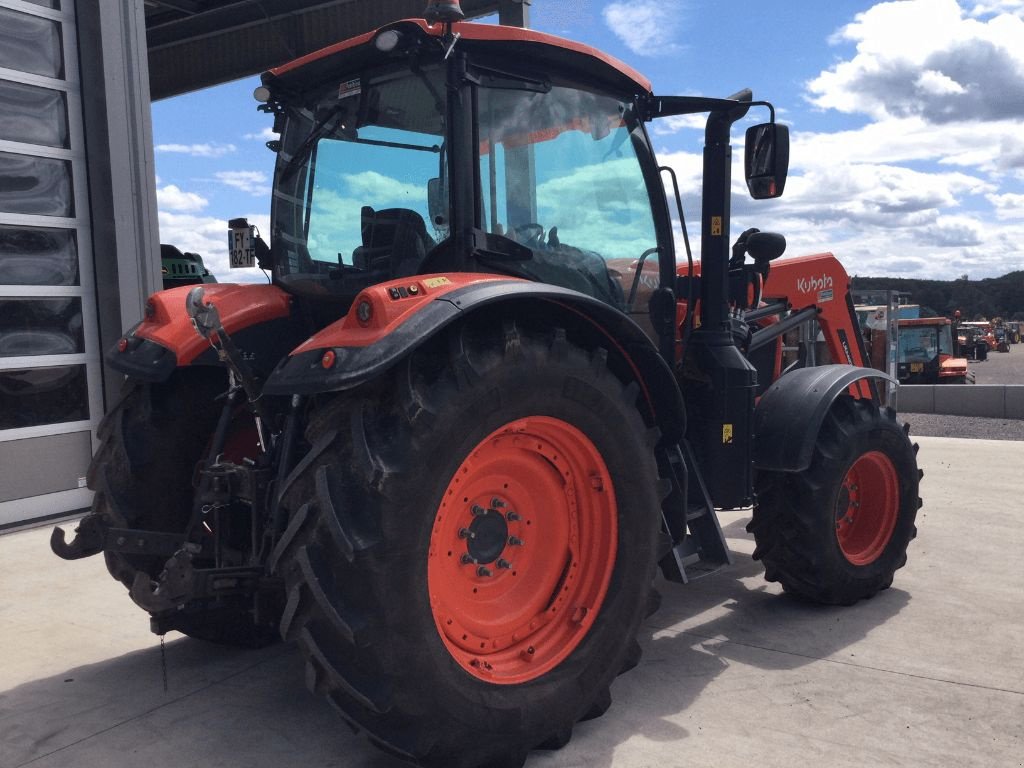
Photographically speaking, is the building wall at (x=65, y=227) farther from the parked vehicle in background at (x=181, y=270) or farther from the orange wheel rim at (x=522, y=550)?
the orange wheel rim at (x=522, y=550)

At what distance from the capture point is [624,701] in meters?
3.28

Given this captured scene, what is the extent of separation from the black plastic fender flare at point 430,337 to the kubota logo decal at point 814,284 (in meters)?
2.44

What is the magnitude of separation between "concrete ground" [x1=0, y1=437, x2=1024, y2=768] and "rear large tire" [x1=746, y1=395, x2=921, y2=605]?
178 millimetres

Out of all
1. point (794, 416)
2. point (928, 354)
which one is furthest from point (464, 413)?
point (928, 354)

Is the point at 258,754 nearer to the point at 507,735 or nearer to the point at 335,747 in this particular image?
the point at 335,747

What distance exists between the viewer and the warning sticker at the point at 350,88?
336 centimetres

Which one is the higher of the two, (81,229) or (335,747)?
(81,229)

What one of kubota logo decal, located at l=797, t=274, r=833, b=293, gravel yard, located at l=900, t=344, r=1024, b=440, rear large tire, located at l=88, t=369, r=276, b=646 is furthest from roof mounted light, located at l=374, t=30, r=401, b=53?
gravel yard, located at l=900, t=344, r=1024, b=440

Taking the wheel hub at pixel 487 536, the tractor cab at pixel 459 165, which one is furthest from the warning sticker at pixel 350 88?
the wheel hub at pixel 487 536

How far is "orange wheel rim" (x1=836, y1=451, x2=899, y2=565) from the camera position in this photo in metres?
4.51

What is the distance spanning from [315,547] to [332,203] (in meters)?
1.60

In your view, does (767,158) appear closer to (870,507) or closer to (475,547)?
(870,507)

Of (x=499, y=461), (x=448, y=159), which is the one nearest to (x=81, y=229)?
(x=448, y=159)

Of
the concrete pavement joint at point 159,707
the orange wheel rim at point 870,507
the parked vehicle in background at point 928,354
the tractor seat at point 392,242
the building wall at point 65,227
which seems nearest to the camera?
the concrete pavement joint at point 159,707
